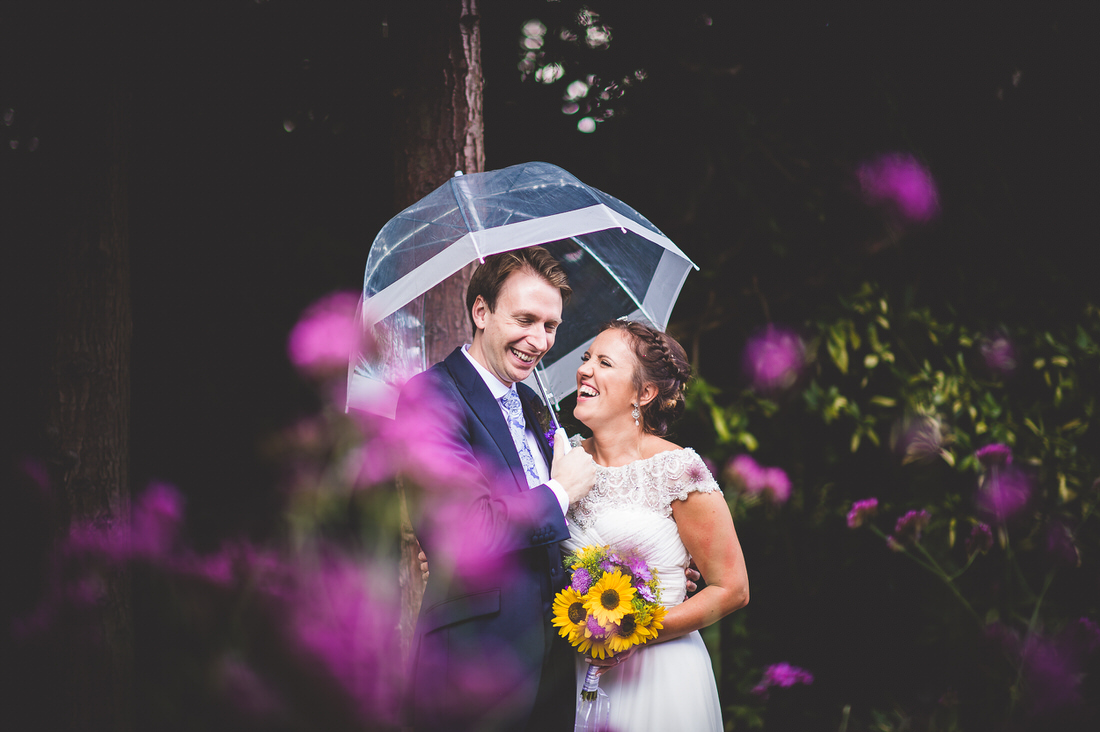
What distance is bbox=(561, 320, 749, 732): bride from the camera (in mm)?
2180

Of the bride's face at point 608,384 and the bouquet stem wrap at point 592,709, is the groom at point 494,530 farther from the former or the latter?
the bride's face at point 608,384

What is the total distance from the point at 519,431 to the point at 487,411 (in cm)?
20

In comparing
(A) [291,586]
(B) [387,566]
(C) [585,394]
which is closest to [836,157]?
(C) [585,394]

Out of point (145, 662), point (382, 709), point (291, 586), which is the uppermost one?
point (291, 586)

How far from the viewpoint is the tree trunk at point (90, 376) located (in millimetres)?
3068

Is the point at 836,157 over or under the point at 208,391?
over

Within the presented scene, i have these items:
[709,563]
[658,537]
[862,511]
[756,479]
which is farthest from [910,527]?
[658,537]

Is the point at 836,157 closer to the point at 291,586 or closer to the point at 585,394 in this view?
the point at 585,394

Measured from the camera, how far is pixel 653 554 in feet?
7.27

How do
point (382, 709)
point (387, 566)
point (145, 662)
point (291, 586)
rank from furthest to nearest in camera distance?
point (145, 662) < point (387, 566) < point (291, 586) < point (382, 709)

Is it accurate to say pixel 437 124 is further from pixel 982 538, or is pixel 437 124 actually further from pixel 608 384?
pixel 982 538

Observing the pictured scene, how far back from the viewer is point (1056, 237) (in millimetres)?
4066

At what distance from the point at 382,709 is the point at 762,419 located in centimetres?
268

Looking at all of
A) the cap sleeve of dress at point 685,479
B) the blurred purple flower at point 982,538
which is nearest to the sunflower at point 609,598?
the cap sleeve of dress at point 685,479
